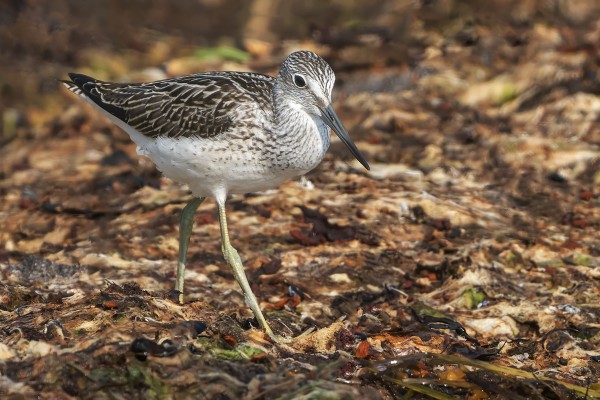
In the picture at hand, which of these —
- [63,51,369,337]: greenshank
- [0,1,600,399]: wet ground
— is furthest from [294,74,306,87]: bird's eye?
[0,1,600,399]: wet ground

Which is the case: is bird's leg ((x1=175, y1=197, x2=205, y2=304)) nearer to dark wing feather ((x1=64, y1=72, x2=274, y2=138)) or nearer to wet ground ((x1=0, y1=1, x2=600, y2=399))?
wet ground ((x1=0, y1=1, x2=600, y2=399))

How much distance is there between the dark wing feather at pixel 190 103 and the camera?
25.0 feet

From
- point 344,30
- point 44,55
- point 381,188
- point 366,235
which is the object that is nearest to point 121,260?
point 366,235

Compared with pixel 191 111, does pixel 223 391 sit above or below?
below

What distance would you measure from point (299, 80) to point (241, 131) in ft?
2.15

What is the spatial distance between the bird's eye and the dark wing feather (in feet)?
0.83

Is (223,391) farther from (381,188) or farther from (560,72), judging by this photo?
(560,72)

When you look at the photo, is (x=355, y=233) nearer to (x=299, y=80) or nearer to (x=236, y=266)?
(x=236, y=266)

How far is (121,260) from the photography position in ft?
28.9

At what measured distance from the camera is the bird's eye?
25.2ft

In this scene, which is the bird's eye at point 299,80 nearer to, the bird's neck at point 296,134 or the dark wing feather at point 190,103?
the bird's neck at point 296,134

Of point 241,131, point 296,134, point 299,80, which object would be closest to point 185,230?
point 241,131

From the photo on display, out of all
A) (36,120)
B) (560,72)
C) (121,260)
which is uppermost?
(560,72)

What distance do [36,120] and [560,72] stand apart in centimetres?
727
